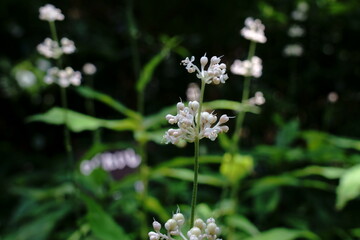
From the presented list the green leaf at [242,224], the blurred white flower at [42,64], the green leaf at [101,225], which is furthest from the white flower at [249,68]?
the blurred white flower at [42,64]

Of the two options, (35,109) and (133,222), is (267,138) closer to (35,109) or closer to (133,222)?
(133,222)

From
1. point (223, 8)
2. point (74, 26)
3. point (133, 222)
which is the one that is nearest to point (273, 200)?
point (133, 222)

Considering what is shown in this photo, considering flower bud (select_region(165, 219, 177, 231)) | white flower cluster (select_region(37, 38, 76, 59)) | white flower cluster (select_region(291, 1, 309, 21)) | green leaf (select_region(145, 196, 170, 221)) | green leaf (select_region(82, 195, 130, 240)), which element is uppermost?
white flower cluster (select_region(291, 1, 309, 21))

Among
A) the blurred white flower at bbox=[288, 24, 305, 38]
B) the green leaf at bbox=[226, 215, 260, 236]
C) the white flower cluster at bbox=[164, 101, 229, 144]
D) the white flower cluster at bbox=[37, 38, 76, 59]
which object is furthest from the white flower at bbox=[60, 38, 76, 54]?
the blurred white flower at bbox=[288, 24, 305, 38]

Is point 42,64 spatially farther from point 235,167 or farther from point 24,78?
point 235,167

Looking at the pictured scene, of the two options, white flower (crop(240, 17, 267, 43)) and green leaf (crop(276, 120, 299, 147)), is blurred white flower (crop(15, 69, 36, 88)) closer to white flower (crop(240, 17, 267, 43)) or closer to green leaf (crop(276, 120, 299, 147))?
green leaf (crop(276, 120, 299, 147))

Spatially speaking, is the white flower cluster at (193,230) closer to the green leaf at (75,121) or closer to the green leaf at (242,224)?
the green leaf at (75,121)
